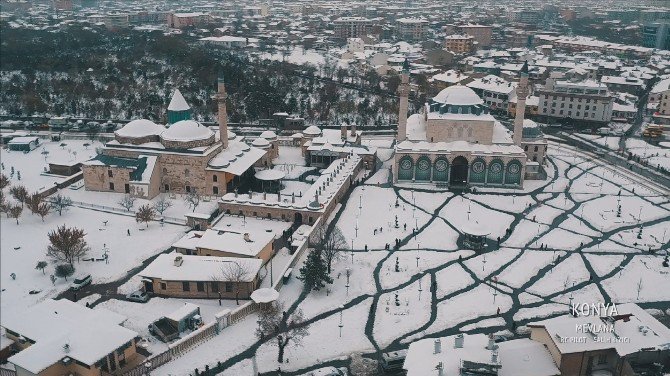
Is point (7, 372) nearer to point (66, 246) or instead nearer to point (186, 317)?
point (186, 317)

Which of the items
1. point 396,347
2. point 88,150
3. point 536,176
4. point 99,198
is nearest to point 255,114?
point 88,150

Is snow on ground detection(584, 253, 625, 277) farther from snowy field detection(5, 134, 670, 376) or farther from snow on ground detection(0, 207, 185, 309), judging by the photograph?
snow on ground detection(0, 207, 185, 309)

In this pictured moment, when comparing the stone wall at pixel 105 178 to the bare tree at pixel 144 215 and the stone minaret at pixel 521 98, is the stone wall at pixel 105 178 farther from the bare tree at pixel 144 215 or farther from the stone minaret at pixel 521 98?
the stone minaret at pixel 521 98

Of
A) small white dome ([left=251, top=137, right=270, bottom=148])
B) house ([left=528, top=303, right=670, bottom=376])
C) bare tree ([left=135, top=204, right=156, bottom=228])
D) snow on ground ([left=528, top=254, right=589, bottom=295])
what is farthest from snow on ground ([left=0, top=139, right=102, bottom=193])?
house ([left=528, top=303, right=670, bottom=376])

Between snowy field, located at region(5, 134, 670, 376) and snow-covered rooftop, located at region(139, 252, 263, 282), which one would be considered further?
snow-covered rooftop, located at region(139, 252, 263, 282)

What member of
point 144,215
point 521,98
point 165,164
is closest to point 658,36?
point 521,98

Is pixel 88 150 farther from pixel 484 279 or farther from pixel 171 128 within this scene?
pixel 484 279
